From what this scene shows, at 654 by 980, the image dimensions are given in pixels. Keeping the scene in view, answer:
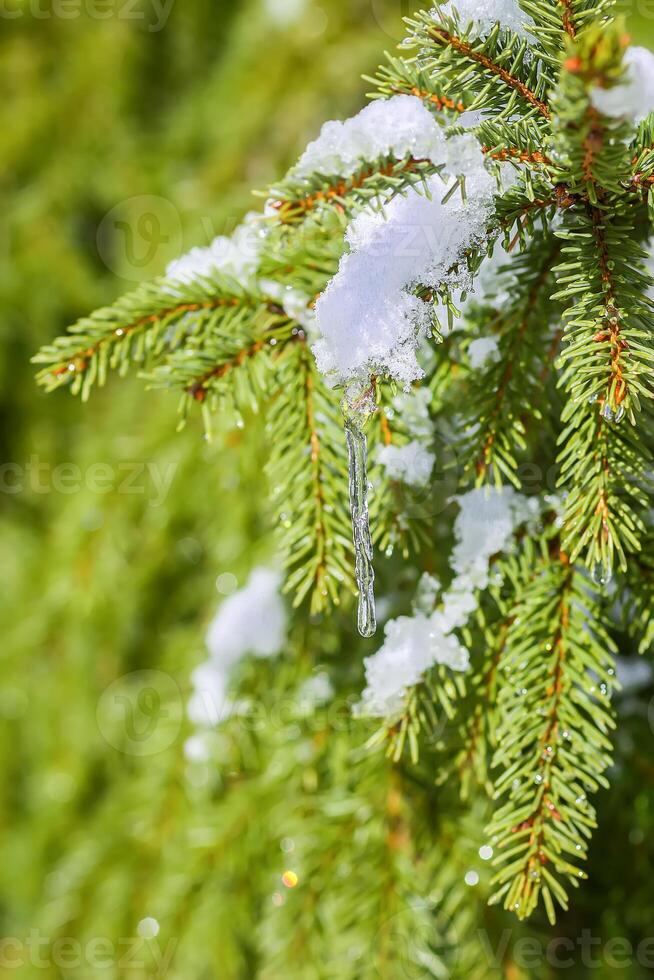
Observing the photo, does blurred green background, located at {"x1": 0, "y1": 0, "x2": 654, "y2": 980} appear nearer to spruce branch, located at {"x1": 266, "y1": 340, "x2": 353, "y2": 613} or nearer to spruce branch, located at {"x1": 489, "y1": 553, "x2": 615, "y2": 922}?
spruce branch, located at {"x1": 266, "y1": 340, "x2": 353, "y2": 613}

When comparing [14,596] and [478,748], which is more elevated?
[14,596]

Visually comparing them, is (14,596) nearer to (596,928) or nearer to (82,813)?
(82,813)

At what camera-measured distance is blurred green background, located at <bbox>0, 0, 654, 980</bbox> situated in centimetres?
108

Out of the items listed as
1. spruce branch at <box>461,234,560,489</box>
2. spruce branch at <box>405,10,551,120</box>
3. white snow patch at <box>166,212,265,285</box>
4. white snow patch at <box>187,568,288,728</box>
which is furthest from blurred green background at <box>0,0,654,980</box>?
spruce branch at <box>405,10,551,120</box>

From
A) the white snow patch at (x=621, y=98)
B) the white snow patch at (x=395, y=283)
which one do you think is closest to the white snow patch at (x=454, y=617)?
the white snow patch at (x=395, y=283)

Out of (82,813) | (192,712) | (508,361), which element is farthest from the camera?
(82,813)

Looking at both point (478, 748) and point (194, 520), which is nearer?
point (478, 748)

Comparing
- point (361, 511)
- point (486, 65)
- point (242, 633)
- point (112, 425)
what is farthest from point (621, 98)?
point (112, 425)

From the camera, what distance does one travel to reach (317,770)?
2.65ft

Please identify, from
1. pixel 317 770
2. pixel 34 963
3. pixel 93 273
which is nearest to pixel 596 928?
pixel 317 770

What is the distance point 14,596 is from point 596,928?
1.11 m

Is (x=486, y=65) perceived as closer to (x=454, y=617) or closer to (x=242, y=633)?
(x=454, y=617)

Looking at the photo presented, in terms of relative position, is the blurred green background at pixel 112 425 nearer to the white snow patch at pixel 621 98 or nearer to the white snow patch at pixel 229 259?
the white snow patch at pixel 229 259

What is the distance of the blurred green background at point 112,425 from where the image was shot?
1076mm
